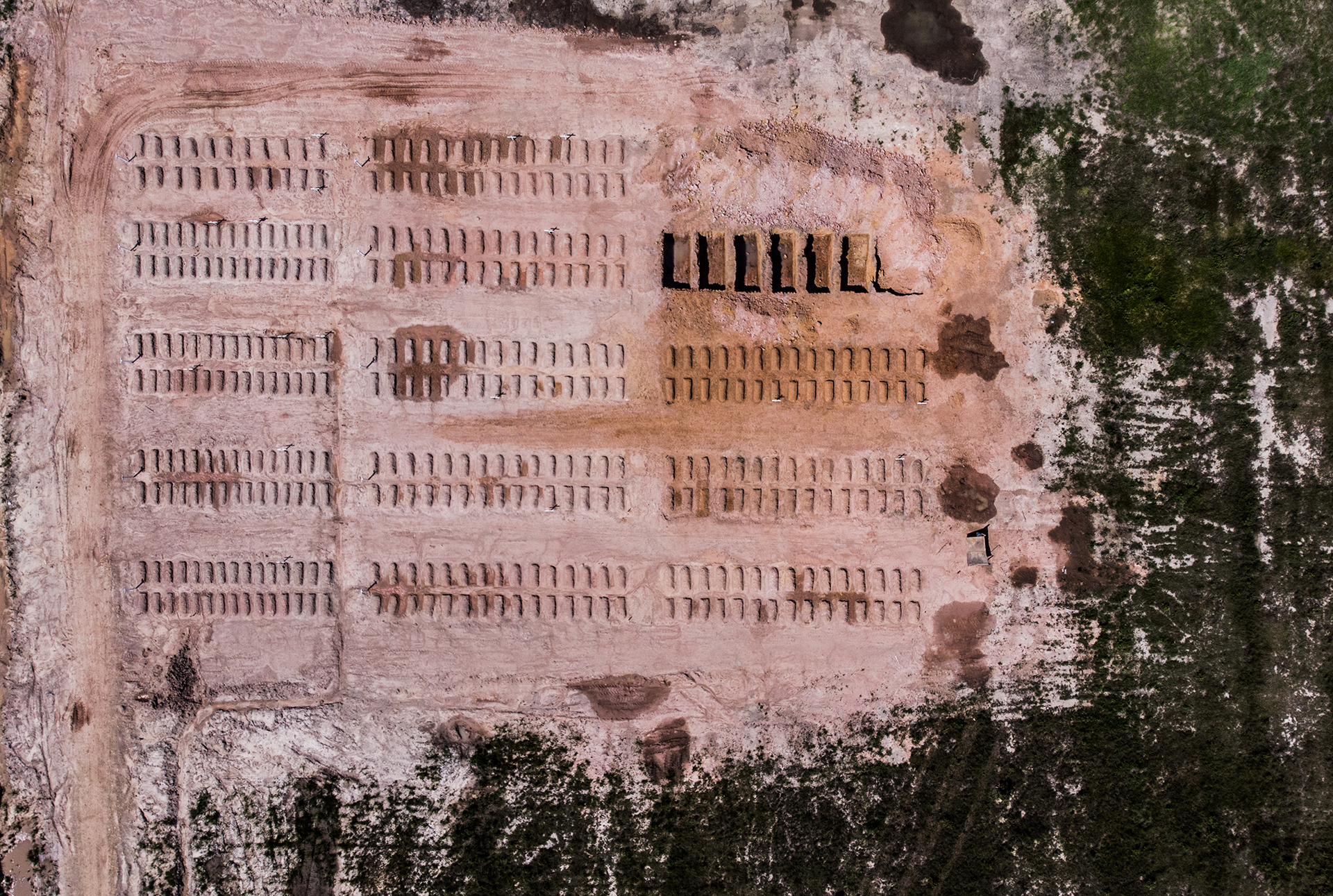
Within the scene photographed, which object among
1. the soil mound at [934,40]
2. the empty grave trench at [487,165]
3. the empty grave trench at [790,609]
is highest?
the soil mound at [934,40]

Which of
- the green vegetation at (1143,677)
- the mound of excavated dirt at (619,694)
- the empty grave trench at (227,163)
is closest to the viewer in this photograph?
the empty grave trench at (227,163)

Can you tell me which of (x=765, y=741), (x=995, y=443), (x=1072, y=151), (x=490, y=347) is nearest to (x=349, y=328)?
(x=490, y=347)

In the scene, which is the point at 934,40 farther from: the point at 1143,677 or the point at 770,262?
the point at 1143,677

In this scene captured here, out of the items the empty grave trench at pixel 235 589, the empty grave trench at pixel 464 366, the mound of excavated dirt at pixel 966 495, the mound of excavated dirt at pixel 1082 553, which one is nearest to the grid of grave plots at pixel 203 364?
the empty grave trench at pixel 464 366

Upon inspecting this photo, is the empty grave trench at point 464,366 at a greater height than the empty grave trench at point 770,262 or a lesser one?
lesser

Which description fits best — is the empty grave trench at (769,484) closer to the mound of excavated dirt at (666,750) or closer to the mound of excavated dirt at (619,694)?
the mound of excavated dirt at (619,694)

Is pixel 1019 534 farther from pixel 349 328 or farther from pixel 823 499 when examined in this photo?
pixel 349 328
